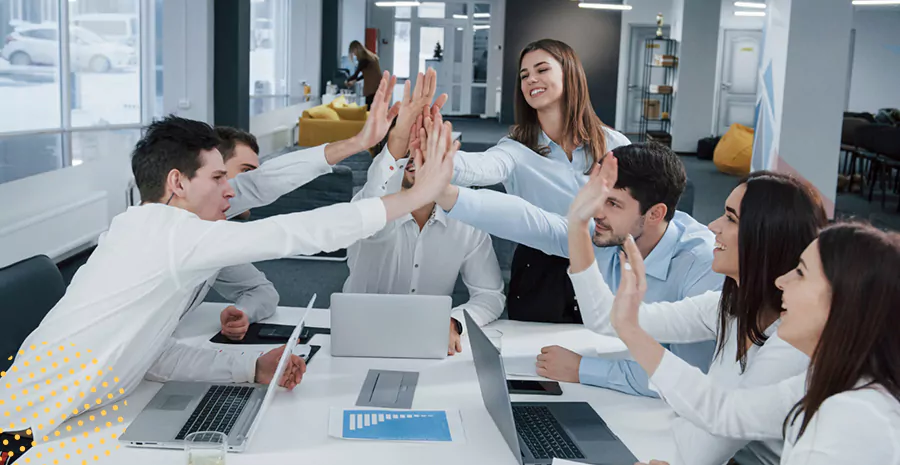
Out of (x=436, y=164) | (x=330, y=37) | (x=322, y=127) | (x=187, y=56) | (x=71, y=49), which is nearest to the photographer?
(x=436, y=164)

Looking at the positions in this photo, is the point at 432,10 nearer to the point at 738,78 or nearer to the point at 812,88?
the point at 738,78

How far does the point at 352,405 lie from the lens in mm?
2264

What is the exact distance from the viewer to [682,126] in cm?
1600

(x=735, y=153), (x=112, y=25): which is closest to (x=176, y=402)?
(x=112, y=25)

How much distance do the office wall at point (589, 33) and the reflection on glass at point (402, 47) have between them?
15.9ft

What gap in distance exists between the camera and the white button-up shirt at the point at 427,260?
336 cm

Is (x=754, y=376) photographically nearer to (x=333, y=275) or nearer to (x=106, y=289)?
(x=106, y=289)

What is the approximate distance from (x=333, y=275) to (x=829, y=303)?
5227 millimetres

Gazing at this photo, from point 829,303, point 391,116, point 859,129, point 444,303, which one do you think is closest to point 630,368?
point 444,303

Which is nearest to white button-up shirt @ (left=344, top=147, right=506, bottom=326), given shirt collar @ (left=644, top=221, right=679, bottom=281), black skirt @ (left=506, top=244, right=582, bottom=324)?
black skirt @ (left=506, top=244, right=582, bottom=324)

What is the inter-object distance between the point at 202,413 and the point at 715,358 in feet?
4.30

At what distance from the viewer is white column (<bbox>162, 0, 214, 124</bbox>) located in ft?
28.7

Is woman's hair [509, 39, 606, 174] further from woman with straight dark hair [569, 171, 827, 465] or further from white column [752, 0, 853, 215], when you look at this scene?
white column [752, 0, 853, 215]

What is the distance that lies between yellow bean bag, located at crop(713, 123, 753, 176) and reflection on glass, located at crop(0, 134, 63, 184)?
32.4ft
